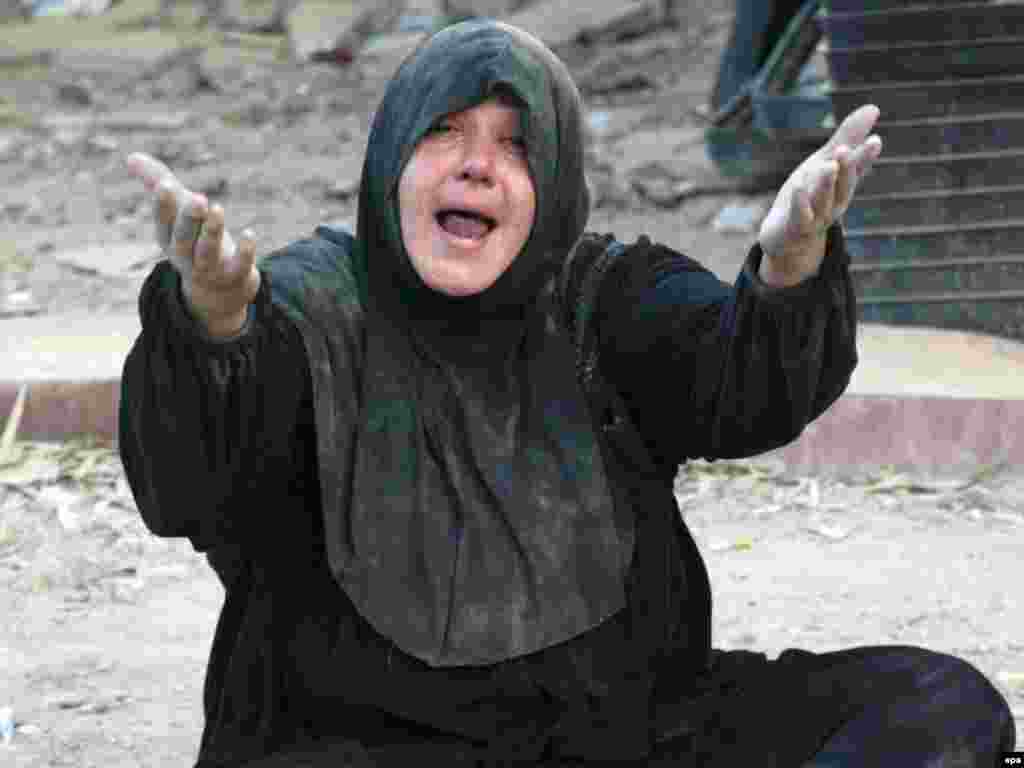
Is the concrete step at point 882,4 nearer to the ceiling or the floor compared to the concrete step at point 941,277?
nearer to the ceiling

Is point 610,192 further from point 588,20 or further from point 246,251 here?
point 246,251

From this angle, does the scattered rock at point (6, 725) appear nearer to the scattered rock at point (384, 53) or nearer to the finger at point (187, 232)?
the finger at point (187, 232)

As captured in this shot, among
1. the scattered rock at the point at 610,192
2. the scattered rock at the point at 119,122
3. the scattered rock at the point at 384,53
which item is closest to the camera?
the scattered rock at the point at 610,192

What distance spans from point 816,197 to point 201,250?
721mm

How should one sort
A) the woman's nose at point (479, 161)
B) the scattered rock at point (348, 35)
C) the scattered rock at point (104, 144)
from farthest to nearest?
1. the scattered rock at point (348, 35)
2. the scattered rock at point (104, 144)
3. the woman's nose at point (479, 161)

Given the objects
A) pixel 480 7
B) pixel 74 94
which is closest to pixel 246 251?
pixel 74 94

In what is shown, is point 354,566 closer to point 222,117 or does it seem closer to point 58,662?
point 58,662

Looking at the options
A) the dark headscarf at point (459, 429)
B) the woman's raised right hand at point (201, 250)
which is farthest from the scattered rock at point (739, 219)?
the woman's raised right hand at point (201, 250)

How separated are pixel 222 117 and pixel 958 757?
7397mm

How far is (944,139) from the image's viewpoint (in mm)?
6152

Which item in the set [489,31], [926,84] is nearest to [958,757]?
[489,31]

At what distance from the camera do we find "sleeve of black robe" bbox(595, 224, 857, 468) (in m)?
2.93

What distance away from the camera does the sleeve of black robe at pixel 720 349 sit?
9.62 ft

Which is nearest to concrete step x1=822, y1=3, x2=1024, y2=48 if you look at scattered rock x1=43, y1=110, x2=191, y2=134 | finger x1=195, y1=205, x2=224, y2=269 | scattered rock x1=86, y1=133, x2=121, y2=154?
finger x1=195, y1=205, x2=224, y2=269
